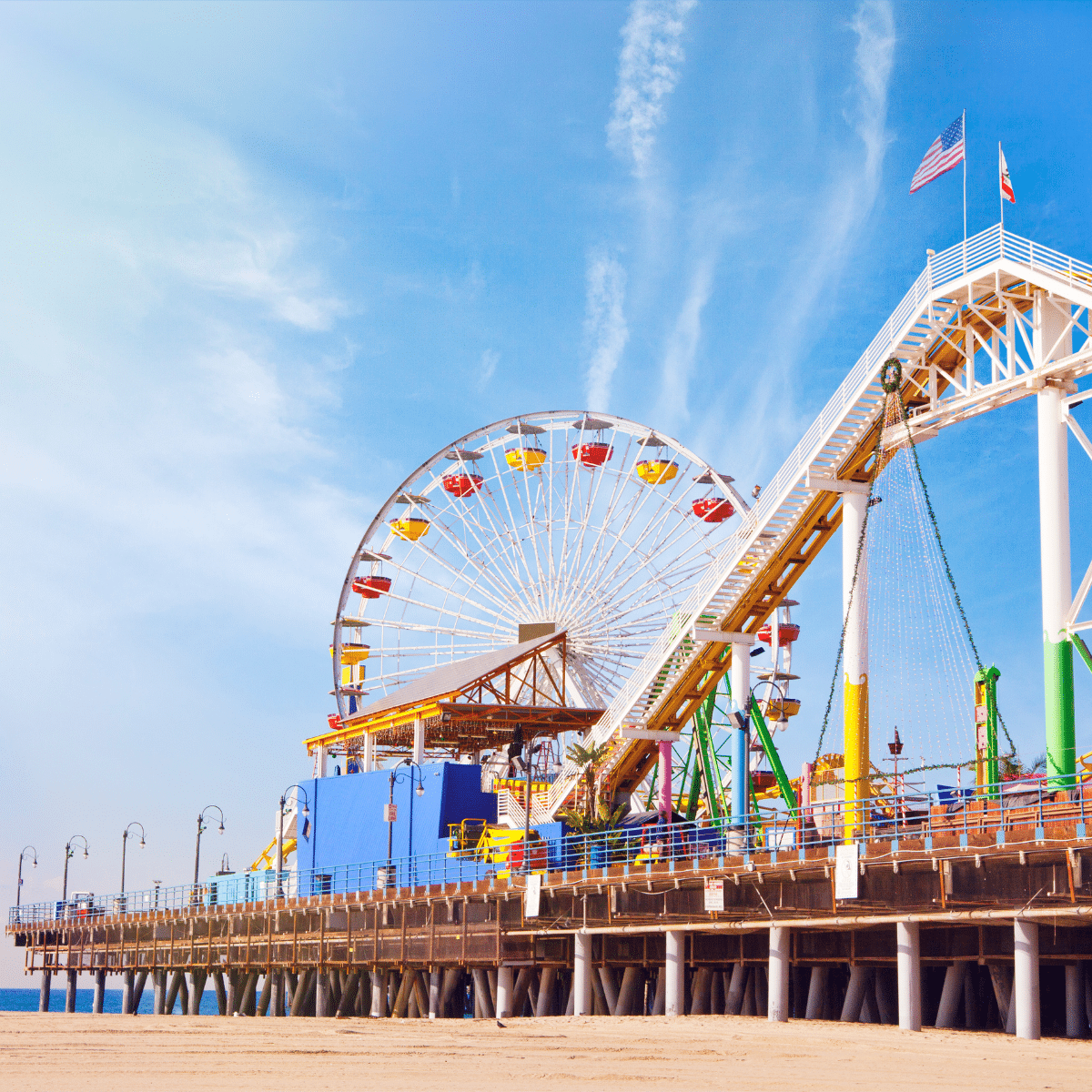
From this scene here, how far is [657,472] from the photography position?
6003cm

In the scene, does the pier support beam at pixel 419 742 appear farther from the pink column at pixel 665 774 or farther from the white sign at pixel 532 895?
the white sign at pixel 532 895

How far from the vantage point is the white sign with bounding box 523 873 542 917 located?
33.0 metres

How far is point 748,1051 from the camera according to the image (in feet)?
68.3

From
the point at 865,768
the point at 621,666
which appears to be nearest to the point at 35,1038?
the point at 865,768

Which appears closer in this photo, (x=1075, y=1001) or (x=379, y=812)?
(x=1075, y=1001)

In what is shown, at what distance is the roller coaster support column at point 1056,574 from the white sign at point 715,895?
22.5ft

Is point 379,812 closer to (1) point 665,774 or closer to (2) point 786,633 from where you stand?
(1) point 665,774

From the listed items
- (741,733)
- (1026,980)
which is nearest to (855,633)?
(741,733)

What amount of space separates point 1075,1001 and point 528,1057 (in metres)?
10.8

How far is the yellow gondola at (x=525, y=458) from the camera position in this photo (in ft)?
203

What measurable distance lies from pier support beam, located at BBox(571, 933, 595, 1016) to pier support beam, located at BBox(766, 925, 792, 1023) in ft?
18.4

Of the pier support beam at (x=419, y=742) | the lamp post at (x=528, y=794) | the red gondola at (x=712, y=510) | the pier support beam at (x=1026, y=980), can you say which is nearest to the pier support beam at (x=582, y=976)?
the lamp post at (x=528, y=794)

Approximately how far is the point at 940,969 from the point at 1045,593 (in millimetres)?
7956

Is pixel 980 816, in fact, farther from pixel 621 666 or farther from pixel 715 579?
pixel 621 666
